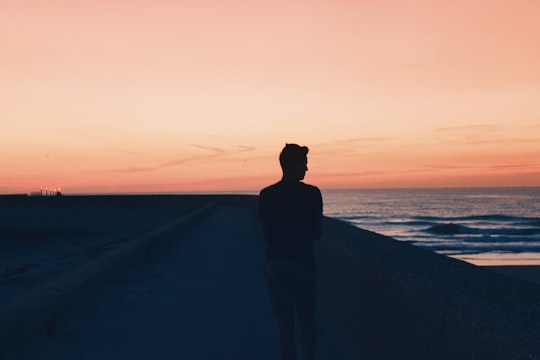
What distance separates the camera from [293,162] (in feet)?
18.0

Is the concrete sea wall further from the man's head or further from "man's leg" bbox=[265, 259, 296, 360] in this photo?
the man's head

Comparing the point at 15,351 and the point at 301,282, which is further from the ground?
the point at 301,282

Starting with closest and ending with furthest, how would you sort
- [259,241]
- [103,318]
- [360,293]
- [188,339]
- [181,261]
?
1. [360,293]
2. [188,339]
3. [103,318]
4. [181,261]
5. [259,241]

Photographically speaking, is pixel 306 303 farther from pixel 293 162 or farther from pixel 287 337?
pixel 293 162

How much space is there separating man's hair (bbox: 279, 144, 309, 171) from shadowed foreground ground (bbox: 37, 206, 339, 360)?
2.18 m

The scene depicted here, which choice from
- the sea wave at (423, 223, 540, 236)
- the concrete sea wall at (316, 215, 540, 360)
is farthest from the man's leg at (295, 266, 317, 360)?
the sea wave at (423, 223, 540, 236)

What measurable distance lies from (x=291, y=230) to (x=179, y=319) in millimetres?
3599

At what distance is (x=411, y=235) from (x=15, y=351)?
45.7 m

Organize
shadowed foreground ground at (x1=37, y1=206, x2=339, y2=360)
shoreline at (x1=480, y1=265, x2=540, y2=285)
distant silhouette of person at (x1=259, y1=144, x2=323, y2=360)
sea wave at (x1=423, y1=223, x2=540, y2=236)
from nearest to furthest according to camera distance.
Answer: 1. distant silhouette of person at (x1=259, y1=144, x2=323, y2=360)
2. shadowed foreground ground at (x1=37, y1=206, x2=339, y2=360)
3. shoreline at (x1=480, y1=265, x2=540, y2=285)
4. sea wave at (x1=423, y1=223, x2=540, y2=236)

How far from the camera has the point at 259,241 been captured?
832 inches

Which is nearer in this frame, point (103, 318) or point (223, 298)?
point (103, 318)

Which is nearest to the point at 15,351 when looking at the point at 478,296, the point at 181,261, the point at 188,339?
the point at 188,339

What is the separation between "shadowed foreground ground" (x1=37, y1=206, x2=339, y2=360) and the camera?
6898 millimetres

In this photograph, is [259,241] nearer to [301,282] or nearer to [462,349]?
[301,282]
